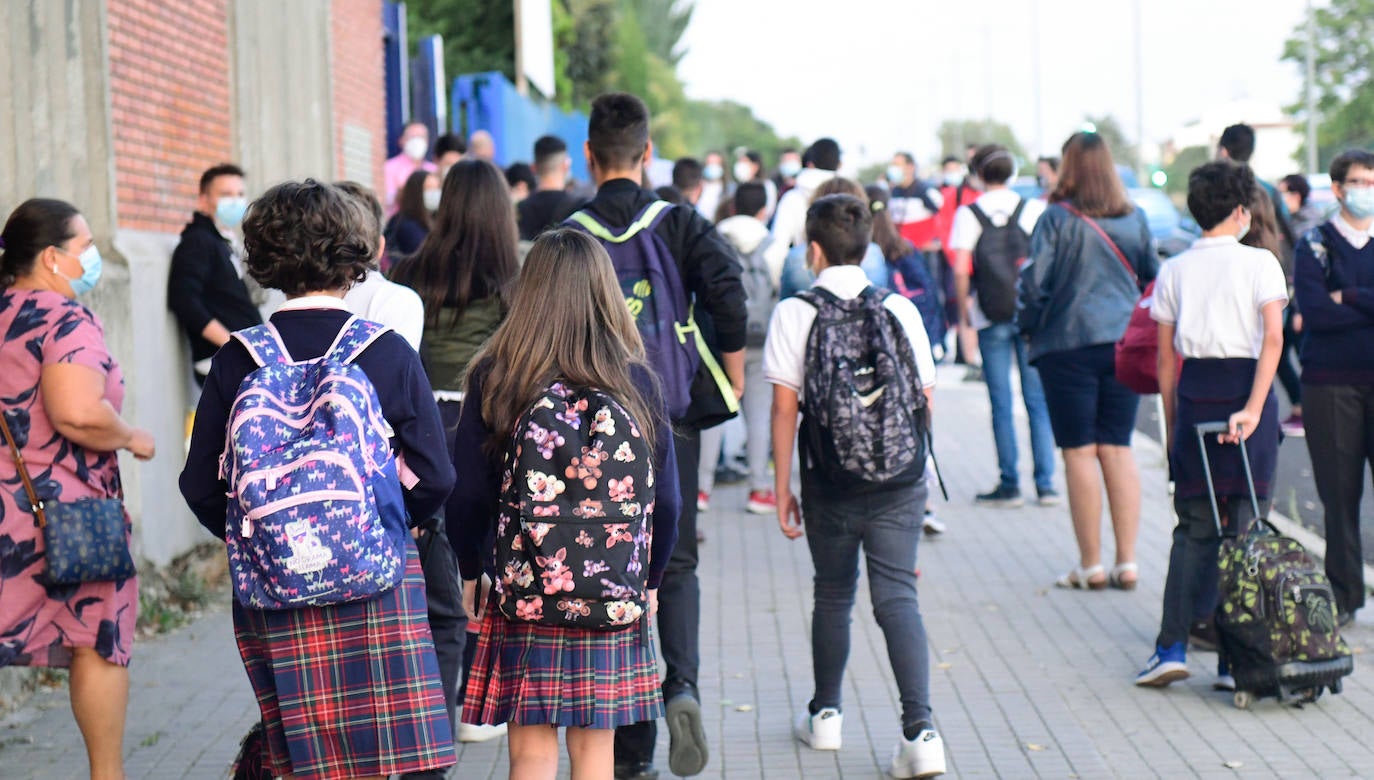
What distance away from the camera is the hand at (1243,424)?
242 inches

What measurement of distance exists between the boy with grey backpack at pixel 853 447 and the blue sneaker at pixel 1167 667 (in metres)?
1.39

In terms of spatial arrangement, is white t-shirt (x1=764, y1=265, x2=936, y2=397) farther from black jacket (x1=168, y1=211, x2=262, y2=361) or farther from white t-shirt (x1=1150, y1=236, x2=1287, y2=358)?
black jacket (x1=168, y1=211, x2=262, y2=361)

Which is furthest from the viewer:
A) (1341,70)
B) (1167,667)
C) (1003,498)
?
(1341,70)

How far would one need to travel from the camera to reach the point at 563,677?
13.2ft

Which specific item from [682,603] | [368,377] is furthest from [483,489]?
[682,603]

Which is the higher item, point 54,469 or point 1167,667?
point 54,469

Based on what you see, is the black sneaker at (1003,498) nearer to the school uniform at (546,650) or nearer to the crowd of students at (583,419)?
the crowd of students at (583,419)

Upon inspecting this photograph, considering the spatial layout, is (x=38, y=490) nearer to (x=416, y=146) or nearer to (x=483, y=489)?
(x=483, y=489)

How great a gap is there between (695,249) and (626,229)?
24 cm

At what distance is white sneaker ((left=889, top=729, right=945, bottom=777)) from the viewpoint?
5219 mm

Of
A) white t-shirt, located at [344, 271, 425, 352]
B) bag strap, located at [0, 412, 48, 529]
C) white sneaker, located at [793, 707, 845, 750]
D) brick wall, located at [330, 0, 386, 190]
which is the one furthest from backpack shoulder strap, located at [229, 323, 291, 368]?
brick wall, located at [330, 0, 386, 190]

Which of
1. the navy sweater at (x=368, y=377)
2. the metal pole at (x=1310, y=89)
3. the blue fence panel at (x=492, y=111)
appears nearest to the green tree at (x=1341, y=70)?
the metal pole at (x=1310, y=89)

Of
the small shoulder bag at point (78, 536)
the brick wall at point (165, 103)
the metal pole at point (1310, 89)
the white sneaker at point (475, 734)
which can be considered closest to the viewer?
the small shoulder bag at point (78, 536)

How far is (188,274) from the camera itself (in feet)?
26.9
